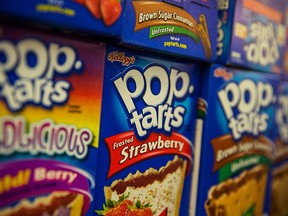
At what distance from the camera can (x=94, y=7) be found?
686mm

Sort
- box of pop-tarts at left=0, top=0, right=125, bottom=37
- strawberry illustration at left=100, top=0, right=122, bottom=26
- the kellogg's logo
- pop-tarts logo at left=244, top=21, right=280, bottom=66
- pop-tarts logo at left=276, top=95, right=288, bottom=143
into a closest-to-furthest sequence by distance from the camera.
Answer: box of pop-tarts at left=0, top=0, right=125, bottom=37
strawberry illustration at left=100, top=0, right=122, bottom=26
the kellogg's logo
pop-tarts logo at left=244, top=21, right=280, bottom=66
pop-tarts logo at left=276, top=95, right=288, bottom=143

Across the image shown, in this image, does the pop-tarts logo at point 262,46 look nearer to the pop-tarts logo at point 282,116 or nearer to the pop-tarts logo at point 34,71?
the pop-tarts logo at point 282,116

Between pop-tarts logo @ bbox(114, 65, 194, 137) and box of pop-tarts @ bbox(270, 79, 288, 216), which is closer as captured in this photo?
pop-tarts logo @ bbox(114, 65, 194, 137)

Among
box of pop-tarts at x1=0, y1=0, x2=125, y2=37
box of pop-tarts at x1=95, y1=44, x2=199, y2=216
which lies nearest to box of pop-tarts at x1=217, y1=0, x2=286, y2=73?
box of pop-tarts at x1=95, y1=44, x2=199, y2=216

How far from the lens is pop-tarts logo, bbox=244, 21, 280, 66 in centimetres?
119

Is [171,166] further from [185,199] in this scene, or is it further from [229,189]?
[229,189]

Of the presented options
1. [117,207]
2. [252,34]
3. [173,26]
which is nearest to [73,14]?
[173,26]

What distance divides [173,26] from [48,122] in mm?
420

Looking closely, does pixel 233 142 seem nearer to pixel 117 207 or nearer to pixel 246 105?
pixel 246 105

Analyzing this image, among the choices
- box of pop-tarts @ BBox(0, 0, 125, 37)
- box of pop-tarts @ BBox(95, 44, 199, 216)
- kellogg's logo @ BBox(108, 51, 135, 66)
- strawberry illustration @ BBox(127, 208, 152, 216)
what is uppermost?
box of pop-tarts @ BBox(0, 0, 125, 37)

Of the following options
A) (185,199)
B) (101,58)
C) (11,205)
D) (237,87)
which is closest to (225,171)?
(185,199)

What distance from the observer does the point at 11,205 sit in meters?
0.65

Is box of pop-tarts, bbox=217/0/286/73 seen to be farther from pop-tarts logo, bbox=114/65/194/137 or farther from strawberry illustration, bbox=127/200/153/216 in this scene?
strawberry illustration, bbox=127/200/153/216

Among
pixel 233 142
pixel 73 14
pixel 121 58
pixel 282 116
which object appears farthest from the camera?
pixel 282 116
